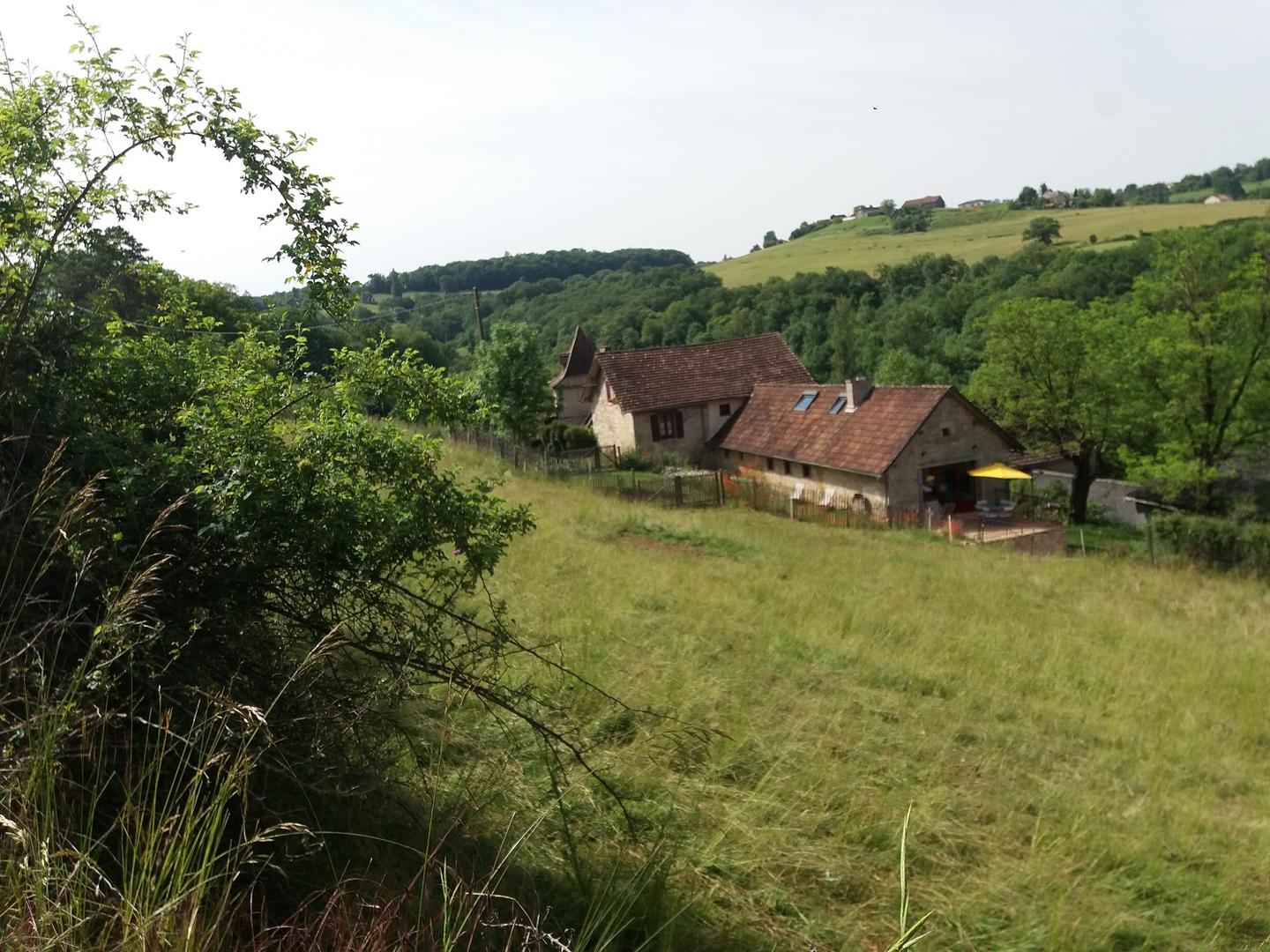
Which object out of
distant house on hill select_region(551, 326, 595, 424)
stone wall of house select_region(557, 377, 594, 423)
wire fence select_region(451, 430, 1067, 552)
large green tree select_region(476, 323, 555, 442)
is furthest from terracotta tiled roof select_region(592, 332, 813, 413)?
stone wall of house select_region(557, 377, 594, 423)

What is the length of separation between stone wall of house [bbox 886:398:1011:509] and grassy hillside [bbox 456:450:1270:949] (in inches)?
509

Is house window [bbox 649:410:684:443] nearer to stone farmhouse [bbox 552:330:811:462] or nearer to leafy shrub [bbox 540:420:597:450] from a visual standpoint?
stone farmhouse [bbox 552:330:811:462]

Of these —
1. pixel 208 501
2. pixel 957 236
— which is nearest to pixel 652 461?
pixel 208 501

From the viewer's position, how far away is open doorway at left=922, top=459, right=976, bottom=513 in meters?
28.7

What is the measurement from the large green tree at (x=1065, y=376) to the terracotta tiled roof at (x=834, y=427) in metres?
2.28

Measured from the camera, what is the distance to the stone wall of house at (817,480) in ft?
93.1

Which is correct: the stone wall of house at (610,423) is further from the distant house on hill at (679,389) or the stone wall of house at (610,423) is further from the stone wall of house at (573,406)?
the stone wall of house at (573,406)

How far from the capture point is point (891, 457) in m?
27.5

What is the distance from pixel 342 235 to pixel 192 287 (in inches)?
91.1

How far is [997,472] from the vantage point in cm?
2797

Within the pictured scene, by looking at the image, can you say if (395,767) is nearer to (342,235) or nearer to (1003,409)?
(342,235)

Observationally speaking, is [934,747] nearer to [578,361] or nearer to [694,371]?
[694,371]

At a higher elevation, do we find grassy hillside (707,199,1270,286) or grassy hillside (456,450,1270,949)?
grassy hillside (707,199,1270,286)

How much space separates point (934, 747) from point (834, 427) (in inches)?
986
